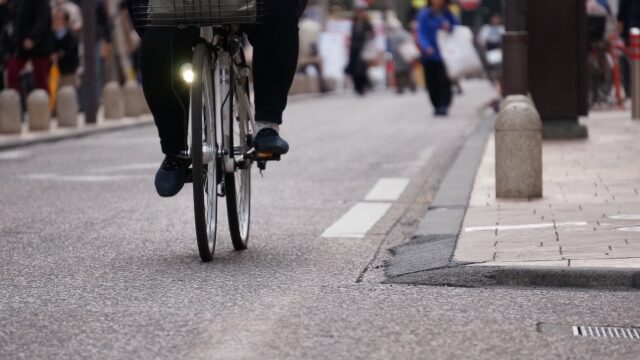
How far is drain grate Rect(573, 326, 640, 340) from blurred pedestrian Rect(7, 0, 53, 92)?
1522 cm

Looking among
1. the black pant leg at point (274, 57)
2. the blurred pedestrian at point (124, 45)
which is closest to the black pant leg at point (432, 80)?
the blurred pedestrian at point (124, 45)

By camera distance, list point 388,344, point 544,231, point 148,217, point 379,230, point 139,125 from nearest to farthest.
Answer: point 388,344 < point 544,231 < point 379,230 < point 148,217 < point 139,125

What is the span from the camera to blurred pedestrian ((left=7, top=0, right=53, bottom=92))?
65.3 feet

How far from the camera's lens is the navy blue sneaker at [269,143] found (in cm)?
712

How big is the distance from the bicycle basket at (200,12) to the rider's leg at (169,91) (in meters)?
0.34

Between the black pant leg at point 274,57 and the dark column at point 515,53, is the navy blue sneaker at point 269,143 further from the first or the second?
the dark column at point 515,53

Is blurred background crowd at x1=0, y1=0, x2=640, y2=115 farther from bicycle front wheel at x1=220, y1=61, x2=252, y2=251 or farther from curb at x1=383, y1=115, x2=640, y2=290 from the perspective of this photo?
bicycle front wheel at x1=220, y1=61, x2=252, y2=251

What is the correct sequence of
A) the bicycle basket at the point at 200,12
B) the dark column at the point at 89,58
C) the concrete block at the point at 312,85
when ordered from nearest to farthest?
the bicycle basket at the point at 200,12 < the dark column at the point at 89,58 < the concrete block at the point at 312,85

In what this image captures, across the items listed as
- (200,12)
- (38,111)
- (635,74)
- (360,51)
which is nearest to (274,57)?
(200,12)

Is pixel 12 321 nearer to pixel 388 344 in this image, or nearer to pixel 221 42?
pixel 388 344

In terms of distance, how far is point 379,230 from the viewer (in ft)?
28.3

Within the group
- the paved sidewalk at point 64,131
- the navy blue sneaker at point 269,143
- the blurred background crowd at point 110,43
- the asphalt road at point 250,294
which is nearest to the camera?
the asphalt road at point 250,294

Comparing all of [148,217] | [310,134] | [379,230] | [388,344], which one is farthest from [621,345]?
[310,134]

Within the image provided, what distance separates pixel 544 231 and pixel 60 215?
3037mm
